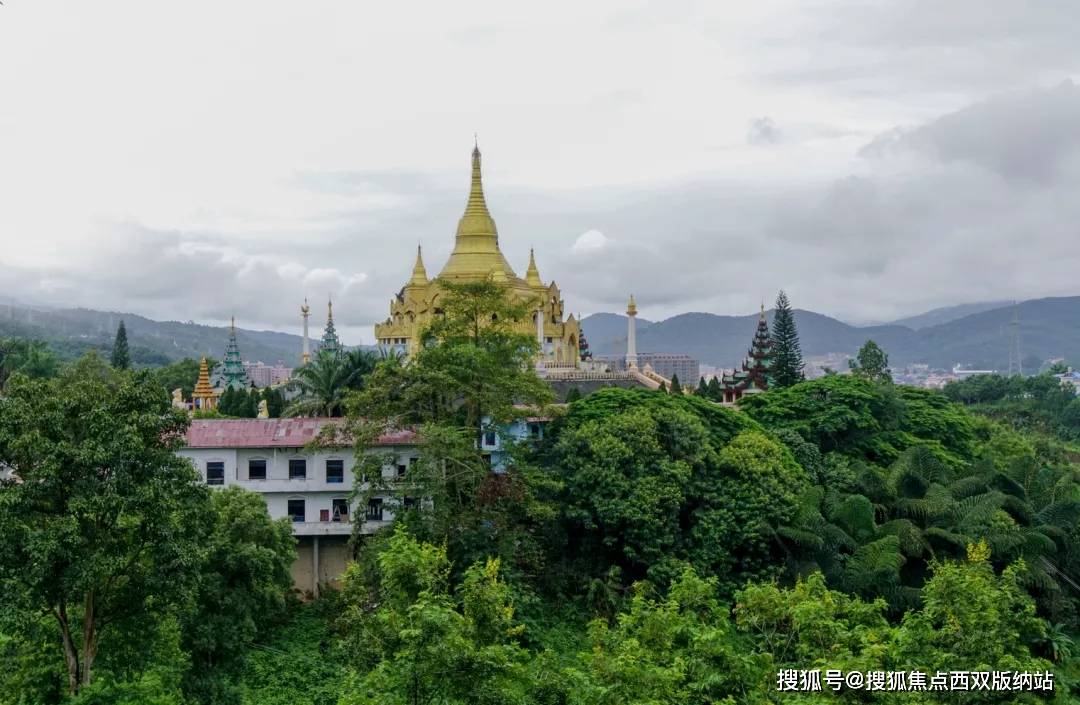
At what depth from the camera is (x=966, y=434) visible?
4206 cm

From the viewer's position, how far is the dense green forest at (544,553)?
17.6 metres

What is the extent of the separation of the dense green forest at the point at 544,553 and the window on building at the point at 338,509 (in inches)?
54.5

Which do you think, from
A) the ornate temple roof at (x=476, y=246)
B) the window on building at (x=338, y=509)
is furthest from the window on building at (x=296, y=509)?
the ornate temple roof at (x=476, y=246)

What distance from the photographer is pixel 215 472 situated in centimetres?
3119

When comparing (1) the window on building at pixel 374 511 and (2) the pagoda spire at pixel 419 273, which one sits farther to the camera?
(2) the pagoda spire at pixel 419 273

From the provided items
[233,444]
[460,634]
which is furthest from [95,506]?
[233,444]

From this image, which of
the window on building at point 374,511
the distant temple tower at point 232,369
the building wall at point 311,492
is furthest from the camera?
the distant temple tower at point 232,369

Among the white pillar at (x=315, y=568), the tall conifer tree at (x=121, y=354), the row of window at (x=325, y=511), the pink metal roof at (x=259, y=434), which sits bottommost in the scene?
the white pillar at (x=315, y=568)

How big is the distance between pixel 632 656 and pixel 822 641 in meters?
4.57

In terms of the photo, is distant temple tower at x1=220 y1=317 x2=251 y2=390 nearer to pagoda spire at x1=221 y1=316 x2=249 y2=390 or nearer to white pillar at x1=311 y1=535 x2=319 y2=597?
pagoda spire at x1=221 y1=316 x2=249 y2=390

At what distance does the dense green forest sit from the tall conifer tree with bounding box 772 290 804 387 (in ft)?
19.9

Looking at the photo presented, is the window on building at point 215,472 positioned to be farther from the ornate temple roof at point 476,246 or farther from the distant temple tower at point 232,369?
the distant temple tower at point 232,369

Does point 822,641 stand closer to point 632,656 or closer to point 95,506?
point 632,656

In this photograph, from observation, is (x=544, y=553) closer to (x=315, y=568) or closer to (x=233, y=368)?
(x=315, y=568)
